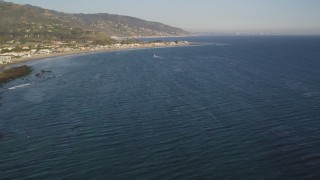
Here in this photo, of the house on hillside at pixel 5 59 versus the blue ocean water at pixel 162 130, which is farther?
the house on hillside at pixel 5 59

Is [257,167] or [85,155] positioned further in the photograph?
[85,155]

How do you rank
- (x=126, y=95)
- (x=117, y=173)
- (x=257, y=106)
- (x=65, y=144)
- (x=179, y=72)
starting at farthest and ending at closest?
(x=179, y=72), (x=126, y=95), (x=257, y=106), (x=65, y=144), (x=117, y=173)

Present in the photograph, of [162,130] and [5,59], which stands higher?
[5,59]

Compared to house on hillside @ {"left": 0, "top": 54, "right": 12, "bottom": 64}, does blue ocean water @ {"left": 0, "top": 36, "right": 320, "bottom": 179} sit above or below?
below

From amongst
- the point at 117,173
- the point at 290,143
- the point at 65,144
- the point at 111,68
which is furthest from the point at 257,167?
the point at 111,68

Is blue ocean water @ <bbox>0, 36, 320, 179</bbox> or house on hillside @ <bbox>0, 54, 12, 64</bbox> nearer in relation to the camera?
blue ocean water @ <bbox>0, 36, 320, 179</bbox>

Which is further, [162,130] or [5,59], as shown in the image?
[5,59]

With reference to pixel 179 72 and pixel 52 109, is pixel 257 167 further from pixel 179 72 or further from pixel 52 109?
pixel 179 72

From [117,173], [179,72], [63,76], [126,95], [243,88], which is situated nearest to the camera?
[117,173]
